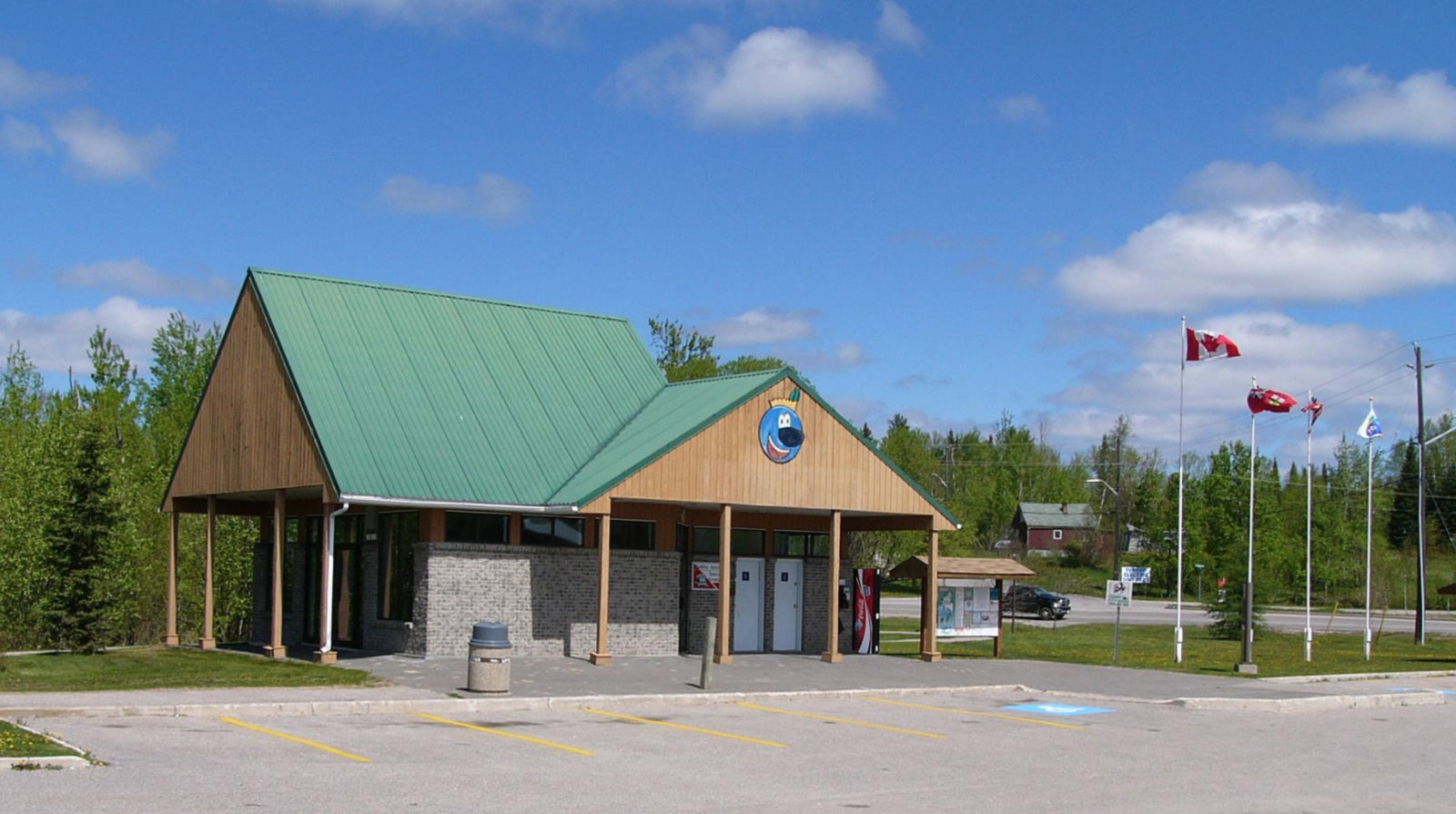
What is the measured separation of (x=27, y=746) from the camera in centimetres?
1318

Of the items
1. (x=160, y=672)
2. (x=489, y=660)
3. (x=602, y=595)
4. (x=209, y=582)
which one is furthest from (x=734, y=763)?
(x=209, y=582)

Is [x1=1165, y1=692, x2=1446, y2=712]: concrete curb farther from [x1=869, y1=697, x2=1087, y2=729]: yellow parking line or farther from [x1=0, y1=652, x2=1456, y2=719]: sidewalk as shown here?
[x1=869, y1=697, x2=1087, y2=729]: yellow parking line

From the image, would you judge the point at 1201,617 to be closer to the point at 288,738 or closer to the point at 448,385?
the point at 448,385

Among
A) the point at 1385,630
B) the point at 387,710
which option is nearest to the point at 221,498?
the point at 387,710

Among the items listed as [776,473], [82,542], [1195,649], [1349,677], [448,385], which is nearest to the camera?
[776,473]

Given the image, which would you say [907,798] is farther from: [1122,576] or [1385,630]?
[1385,630]

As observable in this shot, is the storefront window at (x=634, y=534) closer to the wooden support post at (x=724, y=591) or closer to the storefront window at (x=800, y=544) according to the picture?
the wooden support post at (x=724, y=591)

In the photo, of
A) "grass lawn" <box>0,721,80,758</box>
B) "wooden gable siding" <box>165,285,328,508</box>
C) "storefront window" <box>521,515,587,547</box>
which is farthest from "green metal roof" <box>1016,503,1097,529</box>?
"grass lawn" <box>0,721,80,758</box>

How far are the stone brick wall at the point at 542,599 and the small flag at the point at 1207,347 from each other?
13054mm

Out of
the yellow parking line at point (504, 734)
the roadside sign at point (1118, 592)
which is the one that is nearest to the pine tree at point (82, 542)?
the yellow parking line at point (504, 734)

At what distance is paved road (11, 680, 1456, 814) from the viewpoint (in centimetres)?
1198

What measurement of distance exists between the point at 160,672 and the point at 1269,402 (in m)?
25.0

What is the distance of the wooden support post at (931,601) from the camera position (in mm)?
29730

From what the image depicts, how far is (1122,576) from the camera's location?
102ft
